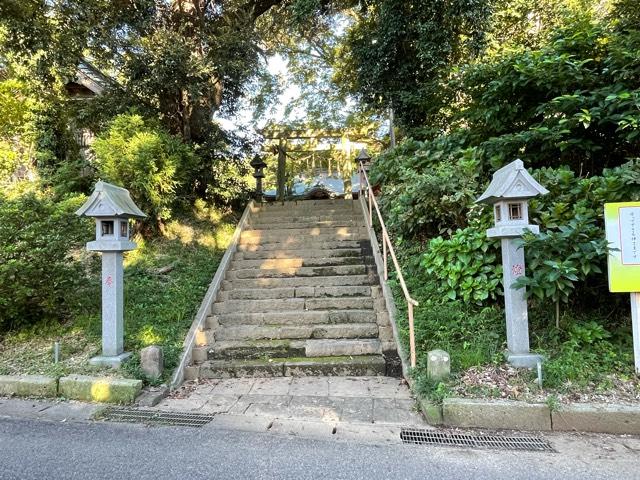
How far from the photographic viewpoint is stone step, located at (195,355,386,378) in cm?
429

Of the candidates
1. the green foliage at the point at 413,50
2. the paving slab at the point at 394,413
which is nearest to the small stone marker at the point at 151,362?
the paving slab at the point at 394,413

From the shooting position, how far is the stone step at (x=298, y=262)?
6465mm

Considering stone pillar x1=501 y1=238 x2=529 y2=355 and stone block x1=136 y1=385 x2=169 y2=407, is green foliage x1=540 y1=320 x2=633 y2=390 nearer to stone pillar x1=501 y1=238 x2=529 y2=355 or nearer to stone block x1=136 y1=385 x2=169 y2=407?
stone pillar x1=501 y1=238 x2=529 y2=355

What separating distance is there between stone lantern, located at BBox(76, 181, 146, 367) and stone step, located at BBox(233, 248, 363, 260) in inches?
107

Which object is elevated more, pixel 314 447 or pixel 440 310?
pixel 440 310

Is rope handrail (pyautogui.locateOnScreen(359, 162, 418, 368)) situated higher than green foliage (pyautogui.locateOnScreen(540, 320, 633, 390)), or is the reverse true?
rope handrail (pyautogui.locateOnScreen(359, 162, 418, 368))

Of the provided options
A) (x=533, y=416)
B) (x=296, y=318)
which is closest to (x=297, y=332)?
(x=296, y=318)

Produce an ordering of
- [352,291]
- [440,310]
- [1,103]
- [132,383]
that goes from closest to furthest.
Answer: [132,383] < [440,310] < [352,291] < [1,103]

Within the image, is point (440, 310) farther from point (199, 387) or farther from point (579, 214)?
point (199, 387)

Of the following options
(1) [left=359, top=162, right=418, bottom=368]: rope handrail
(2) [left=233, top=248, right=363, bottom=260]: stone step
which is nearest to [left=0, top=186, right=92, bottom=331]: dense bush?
(2) [left=233, top=248, right=363, bottom=260]: stone step

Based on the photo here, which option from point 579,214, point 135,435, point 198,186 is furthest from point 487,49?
point 135,435

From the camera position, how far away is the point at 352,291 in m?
5.67

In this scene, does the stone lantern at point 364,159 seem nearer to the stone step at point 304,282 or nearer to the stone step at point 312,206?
the stone step at point 312,206

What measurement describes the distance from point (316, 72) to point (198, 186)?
9090 mm
